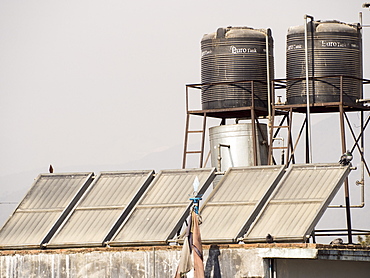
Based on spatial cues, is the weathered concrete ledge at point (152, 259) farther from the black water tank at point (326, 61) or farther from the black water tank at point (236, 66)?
the black water tank at point (236, 66)

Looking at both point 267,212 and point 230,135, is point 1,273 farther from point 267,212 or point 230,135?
point 230,135

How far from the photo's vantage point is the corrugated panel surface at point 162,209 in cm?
2102

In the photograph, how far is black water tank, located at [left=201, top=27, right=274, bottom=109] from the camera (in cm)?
3281

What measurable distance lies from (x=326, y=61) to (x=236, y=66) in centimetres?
312

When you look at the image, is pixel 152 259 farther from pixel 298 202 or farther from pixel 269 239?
pixel 298 202

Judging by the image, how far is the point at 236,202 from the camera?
2102cm

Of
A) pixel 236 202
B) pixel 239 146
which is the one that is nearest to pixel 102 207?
pixel 236 202

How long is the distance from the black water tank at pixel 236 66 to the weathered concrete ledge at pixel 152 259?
12.2 meters

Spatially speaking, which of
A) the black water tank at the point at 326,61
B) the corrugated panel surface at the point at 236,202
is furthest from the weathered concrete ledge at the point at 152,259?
the black water tank at the point at 326,61

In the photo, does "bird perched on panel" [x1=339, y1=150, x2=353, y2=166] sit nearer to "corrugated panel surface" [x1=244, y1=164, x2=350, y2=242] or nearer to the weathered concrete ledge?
"corrugated panel surface" [x1=244, y1=164, x2=350, y2=242]

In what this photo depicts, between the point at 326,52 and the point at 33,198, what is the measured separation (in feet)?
43.1

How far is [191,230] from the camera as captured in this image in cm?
1930

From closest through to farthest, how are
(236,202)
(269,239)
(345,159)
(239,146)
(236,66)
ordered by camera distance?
(269,239) < (345,159) < (236,202) < (239,146) < (236,66)

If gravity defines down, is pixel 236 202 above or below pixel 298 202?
above
